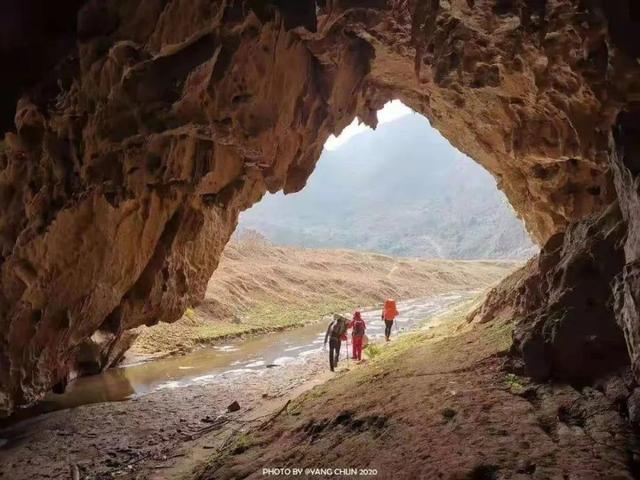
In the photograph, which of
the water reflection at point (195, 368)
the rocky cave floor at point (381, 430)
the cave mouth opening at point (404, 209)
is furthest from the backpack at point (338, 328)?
the cave mouth opening at point (404, 209)

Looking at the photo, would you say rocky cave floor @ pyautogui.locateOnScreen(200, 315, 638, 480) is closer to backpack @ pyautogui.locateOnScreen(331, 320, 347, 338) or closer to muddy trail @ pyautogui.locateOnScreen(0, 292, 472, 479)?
muddy trail @ pyautogui.locateOnScreen(0, 292, 472, 479)

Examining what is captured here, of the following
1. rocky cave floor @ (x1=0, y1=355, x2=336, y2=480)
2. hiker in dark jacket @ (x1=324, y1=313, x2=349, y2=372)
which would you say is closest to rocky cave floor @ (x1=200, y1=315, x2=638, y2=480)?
rocky cave floor @ (x1=0, y1=355, x2=336, y2=480)

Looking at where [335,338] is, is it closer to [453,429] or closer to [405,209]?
[453,429]

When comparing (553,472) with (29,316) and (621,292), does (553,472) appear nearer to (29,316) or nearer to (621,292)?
(621,292)

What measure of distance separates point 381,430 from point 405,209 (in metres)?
147

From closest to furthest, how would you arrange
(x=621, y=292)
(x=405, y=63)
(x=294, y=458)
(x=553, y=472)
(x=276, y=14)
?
(x=553, y=472), (x=621, y=292), (x=294, y=458), (x=276, y=14), (x=405, y=63)

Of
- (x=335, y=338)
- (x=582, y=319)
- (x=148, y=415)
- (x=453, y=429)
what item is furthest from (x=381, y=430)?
(x=335, y=338)

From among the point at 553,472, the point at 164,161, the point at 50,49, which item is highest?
the point at 50,49

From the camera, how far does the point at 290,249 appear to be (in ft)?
173

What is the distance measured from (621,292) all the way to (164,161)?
9.62 meters

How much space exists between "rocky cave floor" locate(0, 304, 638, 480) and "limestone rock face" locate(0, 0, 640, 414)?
3.81 feet

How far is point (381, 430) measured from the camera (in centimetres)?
586

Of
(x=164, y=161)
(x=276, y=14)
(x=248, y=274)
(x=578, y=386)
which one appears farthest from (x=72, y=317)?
(x=248, y=274)

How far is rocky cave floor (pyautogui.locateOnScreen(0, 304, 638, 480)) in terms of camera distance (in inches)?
165
